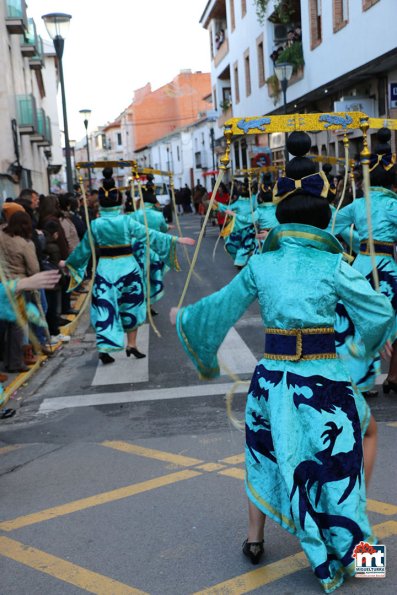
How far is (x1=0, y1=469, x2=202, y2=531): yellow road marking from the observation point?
446 cm

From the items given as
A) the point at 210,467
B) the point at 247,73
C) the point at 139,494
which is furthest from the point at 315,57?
the point at 139,494

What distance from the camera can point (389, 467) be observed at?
4895mm

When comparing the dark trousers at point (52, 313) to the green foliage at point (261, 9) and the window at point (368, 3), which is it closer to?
the window at point (368, 3)

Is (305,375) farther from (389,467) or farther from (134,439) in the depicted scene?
(134,439)

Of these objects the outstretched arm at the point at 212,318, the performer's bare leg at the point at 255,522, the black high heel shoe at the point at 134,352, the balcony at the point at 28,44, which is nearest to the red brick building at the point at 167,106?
the balcony at the point at 28,44

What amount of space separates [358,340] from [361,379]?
1241mm

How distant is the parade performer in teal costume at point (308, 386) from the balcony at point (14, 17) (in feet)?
74.4

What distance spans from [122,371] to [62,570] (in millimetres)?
4445

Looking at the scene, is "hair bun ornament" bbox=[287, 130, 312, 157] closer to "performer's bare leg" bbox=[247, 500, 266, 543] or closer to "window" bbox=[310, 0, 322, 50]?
"performer's bare leg" bbox=[247, 500, 266, 543]

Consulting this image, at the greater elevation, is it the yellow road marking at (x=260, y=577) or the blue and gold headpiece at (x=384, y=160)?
the blue and gold headpiece at (x=384, y=160)

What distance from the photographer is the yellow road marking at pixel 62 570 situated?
3605mm

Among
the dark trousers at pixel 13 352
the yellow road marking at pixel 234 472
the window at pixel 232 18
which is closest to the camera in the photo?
the yellow road marking at pixel 234 472

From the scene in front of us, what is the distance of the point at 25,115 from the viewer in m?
27.4

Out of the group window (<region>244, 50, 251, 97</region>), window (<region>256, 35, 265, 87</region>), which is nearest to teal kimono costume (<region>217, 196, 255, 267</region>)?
window (<region>256, 35, 265, 87</region>)
